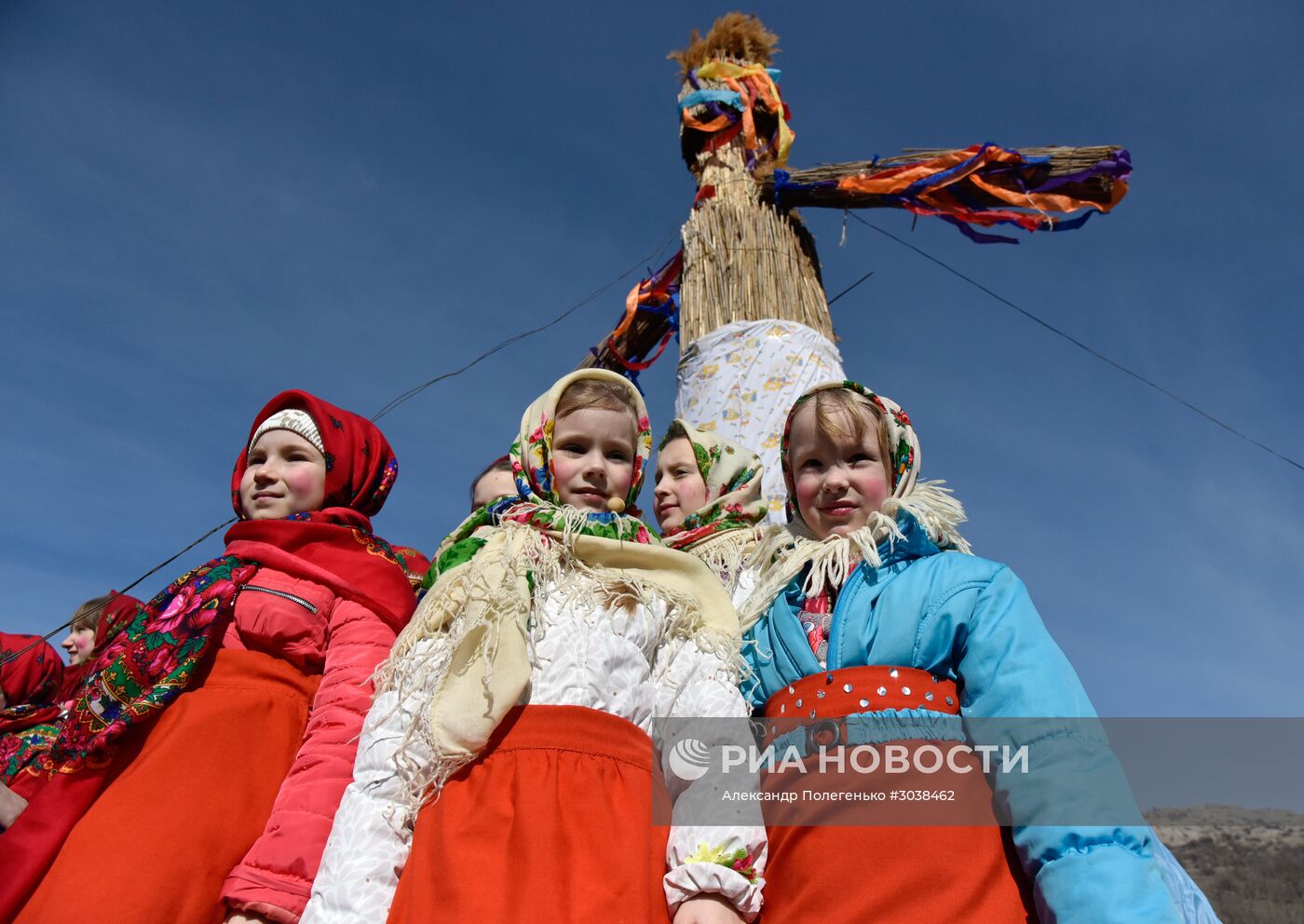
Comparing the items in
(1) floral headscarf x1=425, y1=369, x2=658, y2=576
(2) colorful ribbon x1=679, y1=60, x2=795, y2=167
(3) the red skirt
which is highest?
(2) colorful ribbon x1=679, y1=60, x2=795, y2=167

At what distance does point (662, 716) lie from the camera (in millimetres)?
1652

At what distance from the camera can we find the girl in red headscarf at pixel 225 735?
1578 mm

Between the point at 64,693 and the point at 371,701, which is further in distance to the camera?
the point at 64,693

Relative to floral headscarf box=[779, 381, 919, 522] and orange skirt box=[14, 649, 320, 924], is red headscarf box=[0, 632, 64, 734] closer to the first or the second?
orange skirt box=[14, 649, 320, 924]

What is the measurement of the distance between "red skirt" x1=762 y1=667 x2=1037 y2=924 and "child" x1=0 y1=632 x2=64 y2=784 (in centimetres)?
253

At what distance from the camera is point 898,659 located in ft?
5.32

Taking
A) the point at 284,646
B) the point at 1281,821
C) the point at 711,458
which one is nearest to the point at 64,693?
the point at 284,646

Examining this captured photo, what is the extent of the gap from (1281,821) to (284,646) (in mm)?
2534

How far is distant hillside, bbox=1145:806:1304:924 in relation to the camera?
2154 millimetres

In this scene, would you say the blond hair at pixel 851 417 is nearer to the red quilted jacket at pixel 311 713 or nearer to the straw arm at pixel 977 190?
the red quilted jacket at pixel 311 713

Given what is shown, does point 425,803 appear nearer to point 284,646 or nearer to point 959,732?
point 284,646

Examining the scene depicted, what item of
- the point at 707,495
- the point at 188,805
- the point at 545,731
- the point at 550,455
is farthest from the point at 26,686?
the point at 545,731

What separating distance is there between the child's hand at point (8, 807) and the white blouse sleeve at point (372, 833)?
2.50 ft

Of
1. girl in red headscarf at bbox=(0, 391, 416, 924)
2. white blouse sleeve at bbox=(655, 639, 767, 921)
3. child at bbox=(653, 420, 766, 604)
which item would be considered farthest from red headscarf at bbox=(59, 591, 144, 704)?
child at bbox=(653, 420, 766, 604)
